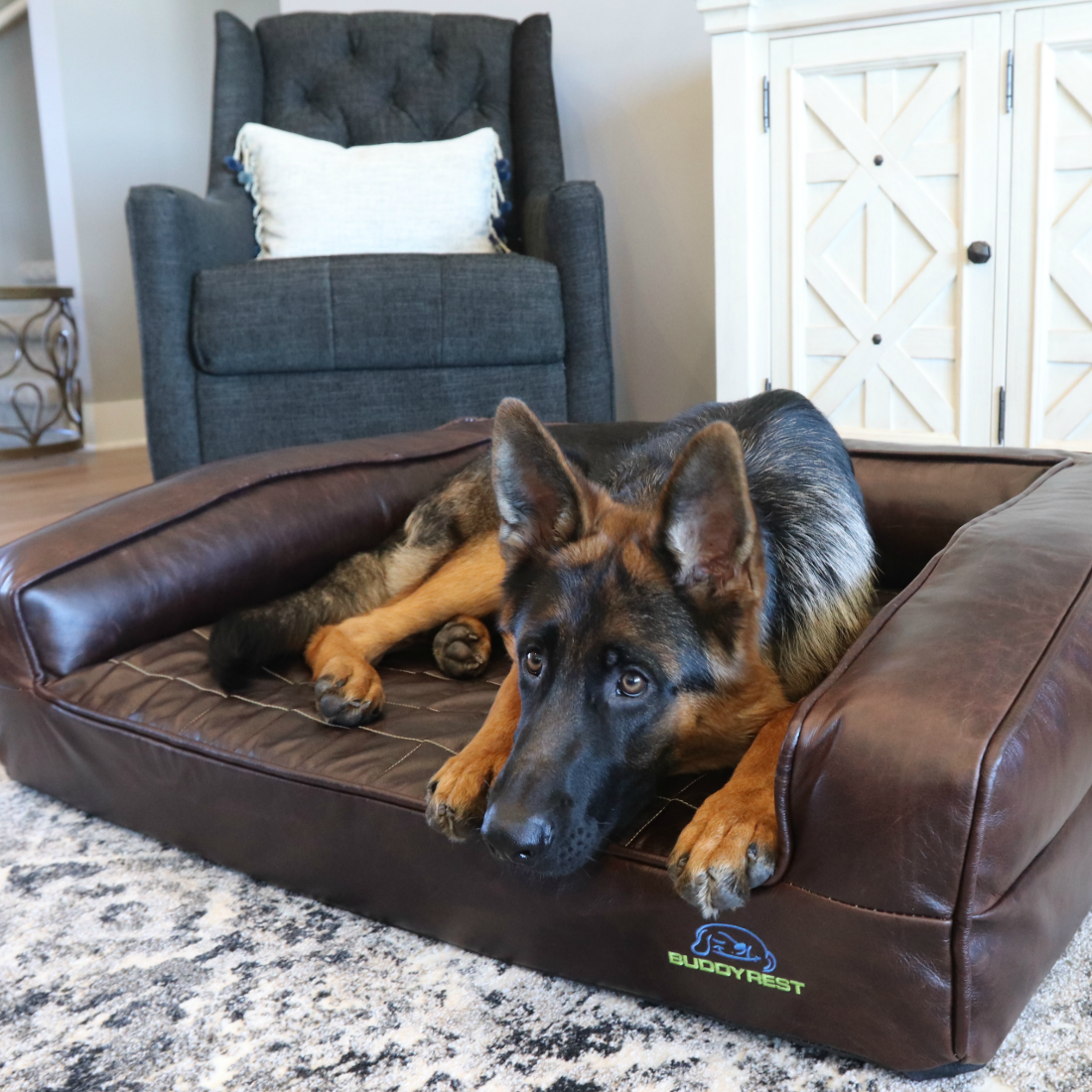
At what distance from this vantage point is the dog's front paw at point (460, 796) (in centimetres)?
149

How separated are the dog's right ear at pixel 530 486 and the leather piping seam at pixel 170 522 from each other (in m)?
0.99

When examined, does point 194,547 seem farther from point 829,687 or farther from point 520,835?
point 829,687

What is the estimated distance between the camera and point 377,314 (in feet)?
12.5

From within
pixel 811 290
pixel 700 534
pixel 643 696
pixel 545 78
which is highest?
pixel 545 78

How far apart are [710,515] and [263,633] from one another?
1.05 metres

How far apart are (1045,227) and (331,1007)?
10.1 feet

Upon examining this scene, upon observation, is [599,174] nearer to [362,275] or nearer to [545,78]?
[545,78]

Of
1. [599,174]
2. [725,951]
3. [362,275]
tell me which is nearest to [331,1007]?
[725,951]

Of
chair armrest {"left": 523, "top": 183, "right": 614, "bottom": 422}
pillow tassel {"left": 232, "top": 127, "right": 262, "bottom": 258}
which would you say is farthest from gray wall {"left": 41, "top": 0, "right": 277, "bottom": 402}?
chair armrest {"left": 523, "top": 183, "right": 614, "bottom": 422}

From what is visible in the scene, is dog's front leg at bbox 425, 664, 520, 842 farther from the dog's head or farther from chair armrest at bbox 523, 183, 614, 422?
chair armrest at bbox 523, 183, 614, 422

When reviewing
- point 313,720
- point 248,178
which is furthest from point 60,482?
point 313,720

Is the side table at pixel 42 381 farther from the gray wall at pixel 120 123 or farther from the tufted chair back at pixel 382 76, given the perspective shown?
the tufted chair back at pixel 382 76

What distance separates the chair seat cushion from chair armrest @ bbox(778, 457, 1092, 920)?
2.61 m

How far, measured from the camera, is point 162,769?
1.89m
